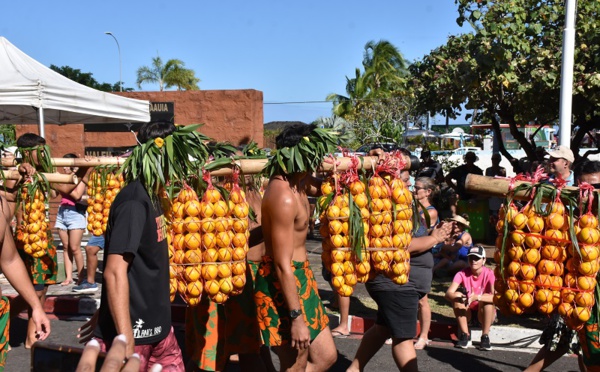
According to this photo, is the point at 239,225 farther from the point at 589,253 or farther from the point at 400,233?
the point at 589,253

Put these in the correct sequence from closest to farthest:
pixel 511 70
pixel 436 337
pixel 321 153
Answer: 1. pixel 321 153
2. pixel 436 337
3. pixel 511 70

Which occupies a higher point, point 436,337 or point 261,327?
point 261,327

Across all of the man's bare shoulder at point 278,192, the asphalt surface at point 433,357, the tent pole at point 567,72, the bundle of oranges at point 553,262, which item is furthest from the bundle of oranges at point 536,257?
the tent pole at point 567,72

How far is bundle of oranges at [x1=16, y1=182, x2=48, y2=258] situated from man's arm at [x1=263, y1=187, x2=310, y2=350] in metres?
3.28

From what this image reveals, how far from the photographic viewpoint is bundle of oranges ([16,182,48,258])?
6703mm

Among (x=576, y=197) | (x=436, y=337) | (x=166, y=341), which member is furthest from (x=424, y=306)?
(x=166, y=341)

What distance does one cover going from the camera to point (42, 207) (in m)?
6.82

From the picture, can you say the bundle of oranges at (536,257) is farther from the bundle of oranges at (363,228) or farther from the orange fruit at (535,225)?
the bundle of oranges at (363,228)

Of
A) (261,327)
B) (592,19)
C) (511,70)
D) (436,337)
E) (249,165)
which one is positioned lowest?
(436,337)

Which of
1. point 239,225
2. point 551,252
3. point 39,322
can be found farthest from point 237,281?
point 551,252

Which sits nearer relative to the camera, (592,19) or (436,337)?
(436,337)

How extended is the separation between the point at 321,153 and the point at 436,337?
11.3 feet

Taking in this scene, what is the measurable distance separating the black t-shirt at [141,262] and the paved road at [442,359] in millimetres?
2583

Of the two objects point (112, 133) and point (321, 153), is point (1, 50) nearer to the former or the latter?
point (112, 133)
